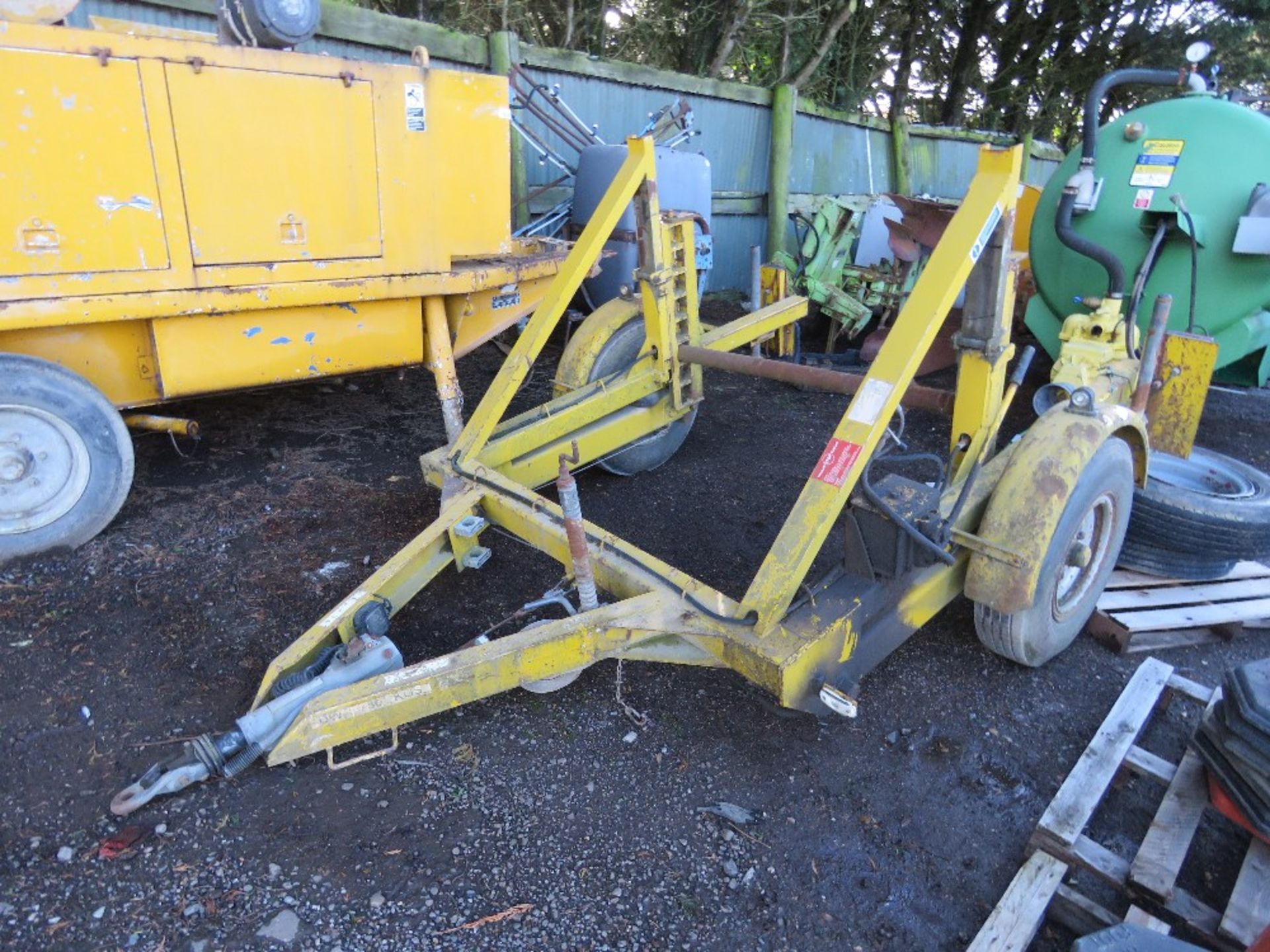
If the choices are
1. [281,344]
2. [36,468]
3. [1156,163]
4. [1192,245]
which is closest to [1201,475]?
[1192,245]

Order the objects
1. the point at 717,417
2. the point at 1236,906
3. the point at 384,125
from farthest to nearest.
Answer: the point at 717,417 < the point at 384,125 < the point at 1236,906

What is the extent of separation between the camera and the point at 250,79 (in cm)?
345

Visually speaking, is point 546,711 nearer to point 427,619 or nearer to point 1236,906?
point 427,619

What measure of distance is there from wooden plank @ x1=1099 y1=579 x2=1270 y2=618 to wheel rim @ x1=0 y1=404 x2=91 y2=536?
13.4ft

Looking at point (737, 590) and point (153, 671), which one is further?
point (737, 590)

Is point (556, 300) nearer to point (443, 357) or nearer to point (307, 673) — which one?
point (443, 357)

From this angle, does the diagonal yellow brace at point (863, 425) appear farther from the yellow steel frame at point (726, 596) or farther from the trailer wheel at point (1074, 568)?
the trailer wheel at point (1074, 568)

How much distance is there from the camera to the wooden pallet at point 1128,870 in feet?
6.35

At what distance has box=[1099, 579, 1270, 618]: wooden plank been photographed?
10.6 ft

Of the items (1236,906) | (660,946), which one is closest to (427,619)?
(660,946)

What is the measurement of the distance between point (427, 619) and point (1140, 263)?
415cm

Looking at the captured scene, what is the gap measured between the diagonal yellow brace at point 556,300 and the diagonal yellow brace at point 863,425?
135 cm

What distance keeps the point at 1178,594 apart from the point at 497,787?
9.01 feet

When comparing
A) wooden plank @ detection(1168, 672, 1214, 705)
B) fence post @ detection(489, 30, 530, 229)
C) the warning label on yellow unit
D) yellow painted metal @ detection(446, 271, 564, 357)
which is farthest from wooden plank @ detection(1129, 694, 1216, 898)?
fence post @ detection(489, 30, 530, 229)
